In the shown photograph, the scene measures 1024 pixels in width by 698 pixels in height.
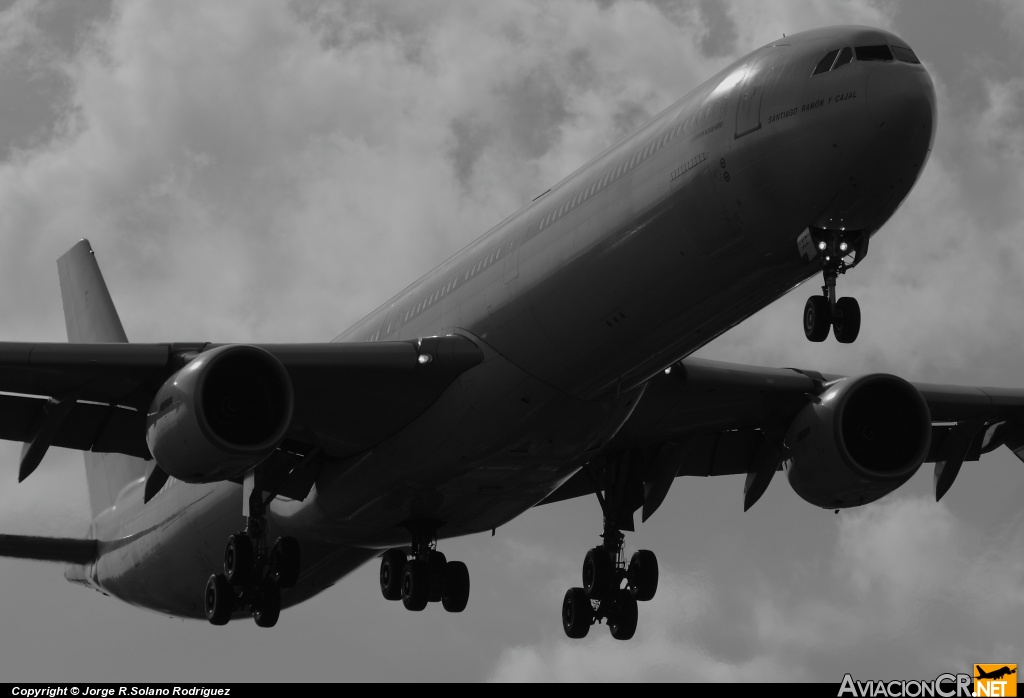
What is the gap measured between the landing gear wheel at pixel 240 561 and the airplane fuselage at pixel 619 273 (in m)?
1.06

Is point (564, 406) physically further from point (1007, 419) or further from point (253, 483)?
point (1007, 419)

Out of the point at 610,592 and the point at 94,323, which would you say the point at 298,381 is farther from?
the point at 94,323

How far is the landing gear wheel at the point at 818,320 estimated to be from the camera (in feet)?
63.8

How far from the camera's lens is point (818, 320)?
63.8 ft

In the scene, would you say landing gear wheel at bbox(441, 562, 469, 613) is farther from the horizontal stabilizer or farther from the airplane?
the horizontal stabilizer

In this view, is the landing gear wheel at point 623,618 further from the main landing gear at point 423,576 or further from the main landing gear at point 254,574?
the main landing gear at point 254,574

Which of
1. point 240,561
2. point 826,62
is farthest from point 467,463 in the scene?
point 826,62

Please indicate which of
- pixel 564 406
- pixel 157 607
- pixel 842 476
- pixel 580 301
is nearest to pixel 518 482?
pixel 564 406

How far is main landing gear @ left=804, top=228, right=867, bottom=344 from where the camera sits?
1947 cm

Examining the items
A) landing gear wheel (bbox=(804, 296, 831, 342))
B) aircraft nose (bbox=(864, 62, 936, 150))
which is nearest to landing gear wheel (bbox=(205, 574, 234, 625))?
landing gear wheel (bbox=(804, 296, 831, 342))

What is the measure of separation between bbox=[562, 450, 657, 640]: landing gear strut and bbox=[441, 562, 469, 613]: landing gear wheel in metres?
2.09

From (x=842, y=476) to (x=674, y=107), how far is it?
819 cm

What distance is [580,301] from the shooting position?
71.2 feet

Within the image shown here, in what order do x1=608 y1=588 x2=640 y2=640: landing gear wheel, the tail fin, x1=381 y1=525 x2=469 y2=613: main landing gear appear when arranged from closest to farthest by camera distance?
1. x1=381 y1=525 x2=469 y2=613: main landing gear
2. x1=608 y1=588 x2=640 y2=640: landing gear wheel
3. the tail fin
